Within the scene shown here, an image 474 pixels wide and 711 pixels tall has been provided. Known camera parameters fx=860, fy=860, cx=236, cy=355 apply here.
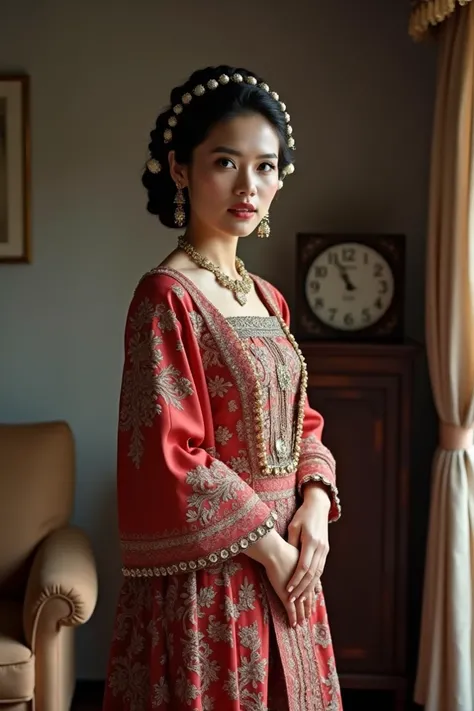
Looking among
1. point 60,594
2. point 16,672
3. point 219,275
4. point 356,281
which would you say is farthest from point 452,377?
point 16,672

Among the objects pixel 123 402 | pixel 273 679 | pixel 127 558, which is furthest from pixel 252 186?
pixel 273 679

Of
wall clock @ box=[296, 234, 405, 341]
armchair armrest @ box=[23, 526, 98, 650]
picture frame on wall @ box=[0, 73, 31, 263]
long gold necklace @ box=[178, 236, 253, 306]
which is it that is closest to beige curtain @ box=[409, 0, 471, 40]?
wall clock @ box=[296, 234, 405, 341]

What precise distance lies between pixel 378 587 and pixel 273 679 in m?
1.15

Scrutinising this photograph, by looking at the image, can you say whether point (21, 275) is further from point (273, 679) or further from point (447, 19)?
point (273, 679)

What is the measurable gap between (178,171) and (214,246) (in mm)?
143

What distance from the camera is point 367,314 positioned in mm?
2588

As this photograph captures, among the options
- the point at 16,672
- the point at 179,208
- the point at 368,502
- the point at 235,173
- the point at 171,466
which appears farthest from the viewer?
the point at 368,502

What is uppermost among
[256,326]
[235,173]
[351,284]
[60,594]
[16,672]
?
[235,173]

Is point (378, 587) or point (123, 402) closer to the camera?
A: point (123, 402)

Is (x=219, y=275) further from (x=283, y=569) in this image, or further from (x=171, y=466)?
(x=283, y=569)

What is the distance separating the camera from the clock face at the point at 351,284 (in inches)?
102

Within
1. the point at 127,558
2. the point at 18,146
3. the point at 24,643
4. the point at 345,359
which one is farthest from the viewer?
the point at 18,146

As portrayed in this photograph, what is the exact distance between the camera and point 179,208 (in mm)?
1520

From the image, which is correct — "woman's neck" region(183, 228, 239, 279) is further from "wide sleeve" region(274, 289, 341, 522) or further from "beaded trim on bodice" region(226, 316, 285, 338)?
"wide sleeve" region(274, 289, 341, 522)
